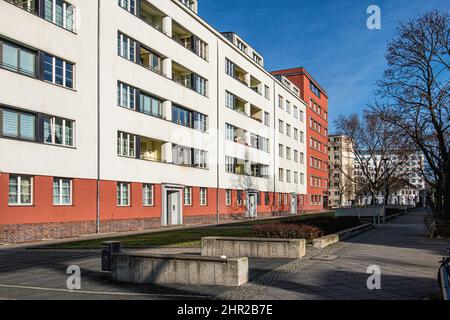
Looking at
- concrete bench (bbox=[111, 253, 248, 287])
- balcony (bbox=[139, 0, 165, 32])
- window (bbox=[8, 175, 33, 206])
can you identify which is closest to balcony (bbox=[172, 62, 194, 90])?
balcony (bbox=[139, 0, 165, 32])

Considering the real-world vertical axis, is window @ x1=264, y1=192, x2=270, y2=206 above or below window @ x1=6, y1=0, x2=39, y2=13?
below

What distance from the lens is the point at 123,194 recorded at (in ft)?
97.1

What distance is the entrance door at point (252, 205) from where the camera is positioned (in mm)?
49303

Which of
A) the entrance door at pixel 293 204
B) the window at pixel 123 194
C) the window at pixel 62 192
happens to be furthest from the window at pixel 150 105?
the entrance door at pixel 293 204

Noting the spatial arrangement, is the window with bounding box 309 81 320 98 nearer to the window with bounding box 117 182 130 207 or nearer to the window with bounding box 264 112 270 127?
the window with bounding box 264 112 270 127

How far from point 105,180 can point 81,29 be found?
854cm

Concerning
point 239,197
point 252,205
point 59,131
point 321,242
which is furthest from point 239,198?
point 321,242

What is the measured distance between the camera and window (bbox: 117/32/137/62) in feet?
98.1

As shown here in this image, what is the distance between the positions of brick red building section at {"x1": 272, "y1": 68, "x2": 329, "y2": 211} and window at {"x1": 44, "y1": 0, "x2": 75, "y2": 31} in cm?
5114

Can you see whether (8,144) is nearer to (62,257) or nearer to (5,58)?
(5,58)

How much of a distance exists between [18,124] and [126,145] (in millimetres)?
8475

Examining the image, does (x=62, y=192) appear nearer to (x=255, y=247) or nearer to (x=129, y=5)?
(x=129, y=5)

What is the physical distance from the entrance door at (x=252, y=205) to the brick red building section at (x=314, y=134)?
22.0 meters
